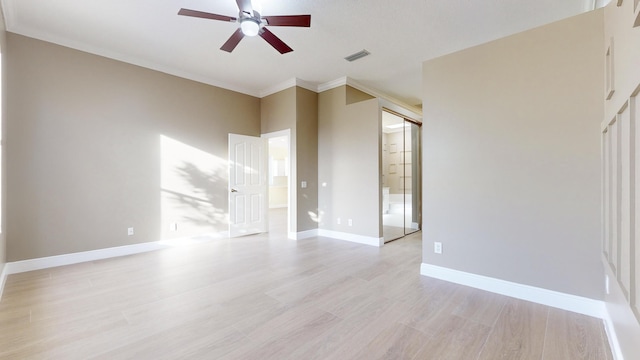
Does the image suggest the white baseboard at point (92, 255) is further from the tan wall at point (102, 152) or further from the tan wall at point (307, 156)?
the tan wall at point (307, 156)

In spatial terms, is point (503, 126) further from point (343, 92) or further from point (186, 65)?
point (186, 65)

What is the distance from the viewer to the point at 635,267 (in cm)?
113

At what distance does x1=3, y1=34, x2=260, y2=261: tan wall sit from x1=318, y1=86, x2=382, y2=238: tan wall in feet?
6.63

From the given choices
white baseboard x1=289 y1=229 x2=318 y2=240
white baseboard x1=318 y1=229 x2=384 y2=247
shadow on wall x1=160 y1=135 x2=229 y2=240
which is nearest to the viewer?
shadow on wall x1=160 y1=135 x2=229 y2=240

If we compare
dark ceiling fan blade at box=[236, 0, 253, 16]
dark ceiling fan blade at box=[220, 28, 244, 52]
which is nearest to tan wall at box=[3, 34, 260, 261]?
dark ceiling fan blade at box=[220, 28, 244, 52]

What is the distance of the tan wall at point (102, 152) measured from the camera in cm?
323

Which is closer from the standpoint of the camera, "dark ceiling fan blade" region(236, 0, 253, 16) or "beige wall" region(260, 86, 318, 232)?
"dark ceiling fan blade" region(236, 0, 253, 16)

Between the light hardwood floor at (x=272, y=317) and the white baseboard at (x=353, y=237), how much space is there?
41.0 inches

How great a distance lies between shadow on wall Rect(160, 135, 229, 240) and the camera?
14.4 ft

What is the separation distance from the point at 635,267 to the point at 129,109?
5397mm

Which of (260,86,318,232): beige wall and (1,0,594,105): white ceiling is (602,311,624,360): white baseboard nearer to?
(1,0,594,105): white ceiling

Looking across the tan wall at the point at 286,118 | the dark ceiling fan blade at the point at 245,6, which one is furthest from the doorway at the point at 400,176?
the dark ceiling fan blade at the point at 245,6

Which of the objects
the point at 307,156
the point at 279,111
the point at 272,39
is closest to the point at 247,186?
the point at 307,156

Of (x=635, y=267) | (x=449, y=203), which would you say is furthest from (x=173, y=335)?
A: (x=449, y=203)
